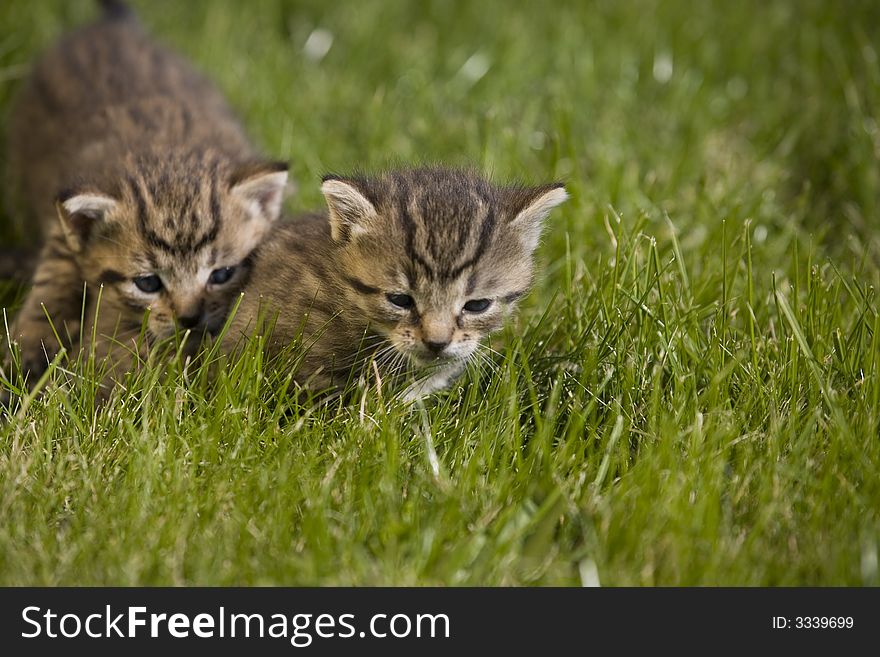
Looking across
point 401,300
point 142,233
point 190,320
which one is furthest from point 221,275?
point 401,300

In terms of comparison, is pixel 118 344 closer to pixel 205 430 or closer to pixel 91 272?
pixel 91 272

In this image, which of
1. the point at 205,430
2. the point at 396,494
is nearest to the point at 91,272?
the point at 205,430

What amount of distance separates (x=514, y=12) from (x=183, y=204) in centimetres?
406

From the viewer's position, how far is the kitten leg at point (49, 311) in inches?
164

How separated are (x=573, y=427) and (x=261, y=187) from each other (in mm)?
1717

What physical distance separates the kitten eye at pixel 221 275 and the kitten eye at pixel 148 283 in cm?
20

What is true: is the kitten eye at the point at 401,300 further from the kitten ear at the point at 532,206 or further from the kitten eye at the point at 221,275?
the kitten eye at the point at 221,275

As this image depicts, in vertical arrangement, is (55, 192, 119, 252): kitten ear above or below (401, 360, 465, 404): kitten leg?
above

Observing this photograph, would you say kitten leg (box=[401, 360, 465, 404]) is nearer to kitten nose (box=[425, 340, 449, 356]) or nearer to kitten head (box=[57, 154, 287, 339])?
kitten nose (box=[425, 340, 449, 356])

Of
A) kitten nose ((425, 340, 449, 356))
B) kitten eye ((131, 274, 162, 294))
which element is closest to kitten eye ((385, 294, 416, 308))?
kitten nose ((425, 340, 449, 356))

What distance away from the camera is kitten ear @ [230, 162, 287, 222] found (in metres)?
4.19

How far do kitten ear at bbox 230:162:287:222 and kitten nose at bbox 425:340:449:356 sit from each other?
113 cm

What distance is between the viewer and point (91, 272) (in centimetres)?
418
